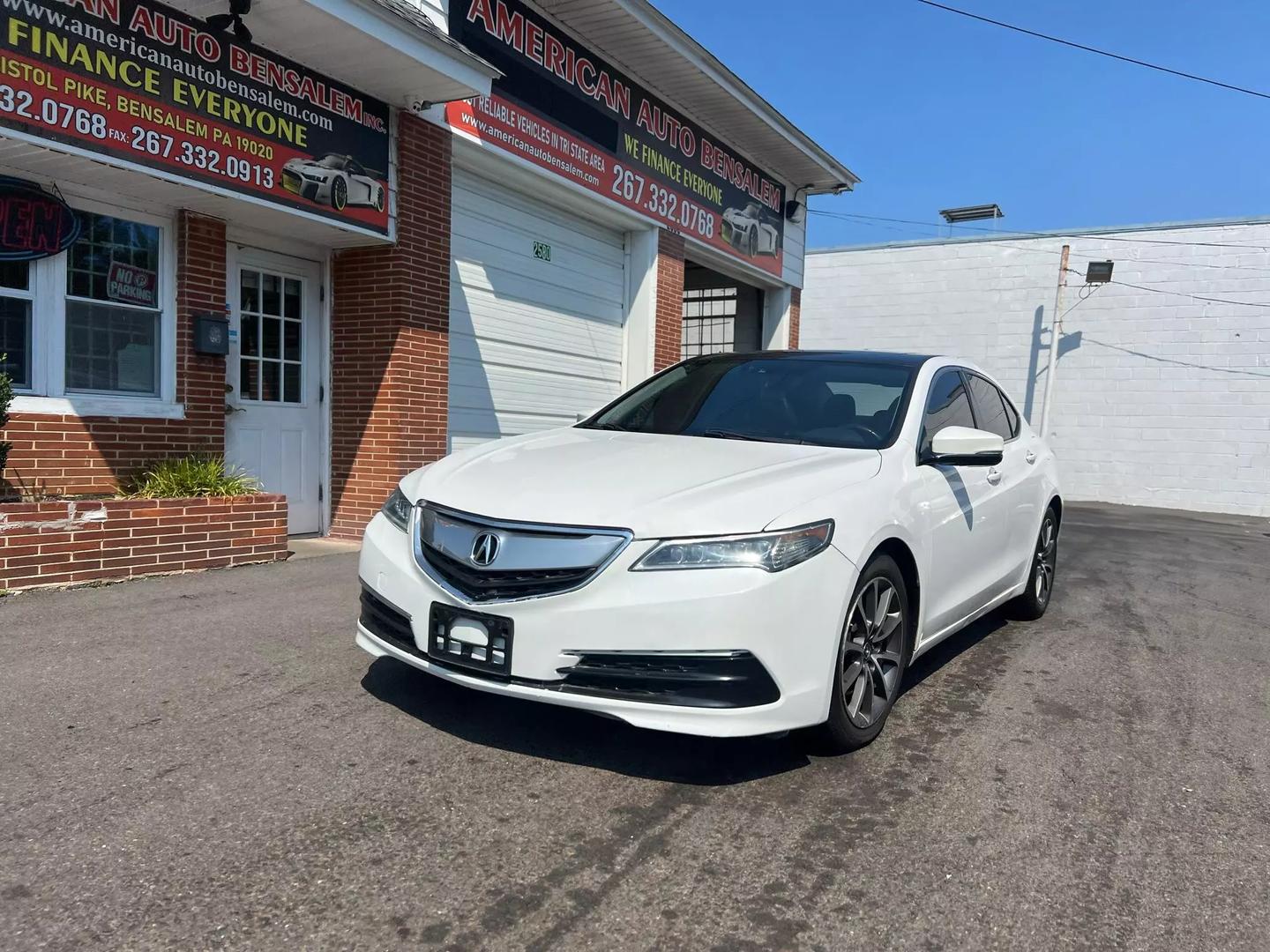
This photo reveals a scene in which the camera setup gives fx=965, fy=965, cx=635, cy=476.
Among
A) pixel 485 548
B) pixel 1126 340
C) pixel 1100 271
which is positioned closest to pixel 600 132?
pixel 485 548

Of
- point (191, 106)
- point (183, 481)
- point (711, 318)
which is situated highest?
point (191, 106)

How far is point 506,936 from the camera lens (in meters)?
2.25

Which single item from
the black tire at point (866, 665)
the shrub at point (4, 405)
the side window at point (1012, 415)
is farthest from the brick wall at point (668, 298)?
the black tire at point (866, 665)

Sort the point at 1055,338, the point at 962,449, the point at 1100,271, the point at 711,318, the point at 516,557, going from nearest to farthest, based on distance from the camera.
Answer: the point at 516,557 → the point at 962,449 → the point at 711,318 → the point at 1100,271 → the point at 1055,338

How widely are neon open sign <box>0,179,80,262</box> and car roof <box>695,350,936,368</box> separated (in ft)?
14.1

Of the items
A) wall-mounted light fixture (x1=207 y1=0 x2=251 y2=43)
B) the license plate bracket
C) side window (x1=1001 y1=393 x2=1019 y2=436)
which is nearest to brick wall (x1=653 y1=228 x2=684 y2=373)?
wall-mounted light fixture (x1=207 y1=0 x2=251 y2=43)

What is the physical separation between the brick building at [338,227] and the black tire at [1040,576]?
4938 millimetres

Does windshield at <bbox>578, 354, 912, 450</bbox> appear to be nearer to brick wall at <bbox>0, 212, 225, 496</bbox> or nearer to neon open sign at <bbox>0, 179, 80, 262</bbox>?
brick wall at <bbox>0, 212, 225, 496</bbox>

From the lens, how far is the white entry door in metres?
7.48

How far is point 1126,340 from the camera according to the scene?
19.0 m

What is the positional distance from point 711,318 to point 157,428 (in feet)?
35.2

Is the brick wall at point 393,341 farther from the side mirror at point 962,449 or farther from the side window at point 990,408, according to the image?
the side mirror at point 962,449

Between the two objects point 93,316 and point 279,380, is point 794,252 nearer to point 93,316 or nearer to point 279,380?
point 279,380

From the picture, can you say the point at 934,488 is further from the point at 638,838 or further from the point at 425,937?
the point at 425,937
